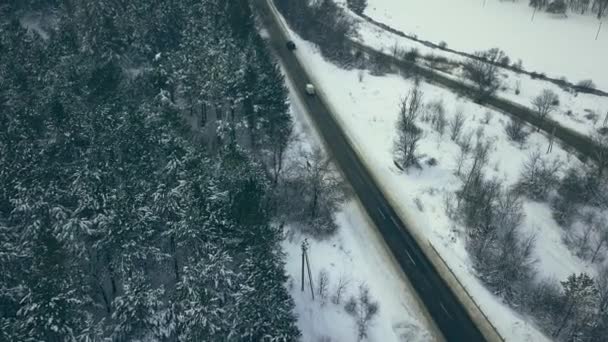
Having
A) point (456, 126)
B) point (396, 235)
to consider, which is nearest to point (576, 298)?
point (396, 235)

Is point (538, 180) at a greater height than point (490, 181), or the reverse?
point (538, 180)

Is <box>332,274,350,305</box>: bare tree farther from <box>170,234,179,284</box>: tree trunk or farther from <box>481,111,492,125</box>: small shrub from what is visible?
<box>481,111,492,125</box>: small shrub

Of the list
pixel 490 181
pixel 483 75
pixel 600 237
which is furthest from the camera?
pixel 483 75

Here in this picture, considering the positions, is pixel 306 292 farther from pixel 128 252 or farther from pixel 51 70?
pixel 51 70

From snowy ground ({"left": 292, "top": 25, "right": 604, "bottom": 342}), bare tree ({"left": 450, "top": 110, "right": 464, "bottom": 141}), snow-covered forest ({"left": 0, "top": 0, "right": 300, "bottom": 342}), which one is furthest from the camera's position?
bare tree ({"left": 450, "top": 110, "right": 464, "bottom": 141})

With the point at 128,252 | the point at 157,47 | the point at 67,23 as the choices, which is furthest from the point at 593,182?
the point at 67,23

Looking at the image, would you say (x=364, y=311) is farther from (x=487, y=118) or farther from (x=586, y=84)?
(x=586, y=84)

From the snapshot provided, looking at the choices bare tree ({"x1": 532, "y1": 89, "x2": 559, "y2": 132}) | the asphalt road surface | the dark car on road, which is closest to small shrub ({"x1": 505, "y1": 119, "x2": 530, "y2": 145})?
bare tree ({"x1": 532, "y1": 89, "x2": 559, "y2": 132})
